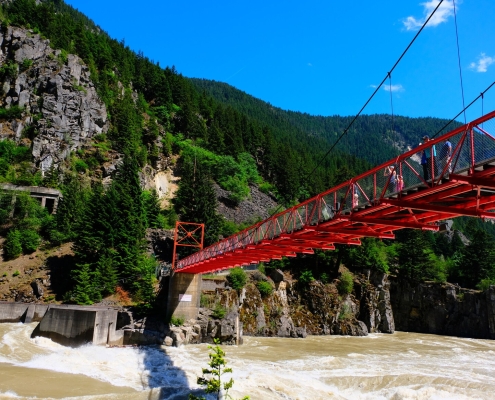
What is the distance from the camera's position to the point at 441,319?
4000 centimetres

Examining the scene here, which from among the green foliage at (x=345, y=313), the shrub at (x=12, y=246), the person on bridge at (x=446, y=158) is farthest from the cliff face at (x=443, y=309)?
the shrub at (x=12, y=246)

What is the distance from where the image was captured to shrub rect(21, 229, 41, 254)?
103 ft

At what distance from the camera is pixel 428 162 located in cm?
862

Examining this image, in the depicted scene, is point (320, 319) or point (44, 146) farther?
point (44, 146)

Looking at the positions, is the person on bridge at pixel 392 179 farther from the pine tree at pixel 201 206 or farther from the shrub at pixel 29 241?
the shrub at pixel 29 241

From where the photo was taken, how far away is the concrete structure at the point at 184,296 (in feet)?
84.7

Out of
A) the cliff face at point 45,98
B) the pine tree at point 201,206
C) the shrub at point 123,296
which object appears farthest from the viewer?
the cliff face at point 45,98

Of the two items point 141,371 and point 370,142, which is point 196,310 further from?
point 370,142

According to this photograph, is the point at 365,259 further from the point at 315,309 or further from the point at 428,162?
the point at 428,162

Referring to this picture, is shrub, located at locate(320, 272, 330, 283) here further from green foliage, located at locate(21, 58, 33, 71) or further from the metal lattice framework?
green foliage, located at locate(21, 58, 33, 71)

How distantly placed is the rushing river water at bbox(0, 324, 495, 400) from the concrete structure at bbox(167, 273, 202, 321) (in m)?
2.89

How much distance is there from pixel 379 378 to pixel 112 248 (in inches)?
861

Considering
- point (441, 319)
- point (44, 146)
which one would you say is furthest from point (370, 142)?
point (44, 146)

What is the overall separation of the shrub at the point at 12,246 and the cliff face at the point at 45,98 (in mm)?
12724
